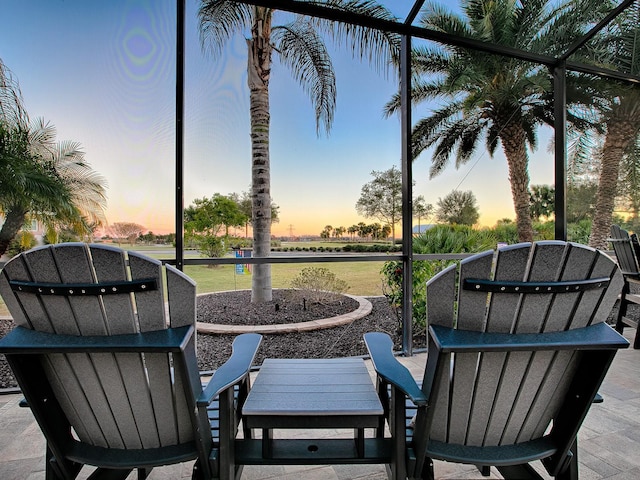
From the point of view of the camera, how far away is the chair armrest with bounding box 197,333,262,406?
108 cm

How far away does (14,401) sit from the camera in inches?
97.8

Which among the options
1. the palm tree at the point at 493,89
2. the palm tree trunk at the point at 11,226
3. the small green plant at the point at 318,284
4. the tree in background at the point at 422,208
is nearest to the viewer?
the palm tree trunk at the point at 11,226

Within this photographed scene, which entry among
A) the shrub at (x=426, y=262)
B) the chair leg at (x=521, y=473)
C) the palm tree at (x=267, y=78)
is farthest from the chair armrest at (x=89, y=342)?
the palm tree at (x=267, y=78)

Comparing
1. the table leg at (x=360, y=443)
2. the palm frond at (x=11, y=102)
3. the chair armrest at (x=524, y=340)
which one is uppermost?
the palm frond at (x=11, y=102)

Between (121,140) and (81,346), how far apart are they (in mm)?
3240

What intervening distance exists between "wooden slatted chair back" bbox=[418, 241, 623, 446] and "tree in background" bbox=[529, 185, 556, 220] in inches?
253

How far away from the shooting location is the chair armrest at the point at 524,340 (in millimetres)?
1007

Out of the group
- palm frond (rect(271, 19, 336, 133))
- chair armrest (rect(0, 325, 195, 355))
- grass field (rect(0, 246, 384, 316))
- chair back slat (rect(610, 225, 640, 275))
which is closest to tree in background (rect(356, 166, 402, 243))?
grass field (rect(0, 246, 384, 316))

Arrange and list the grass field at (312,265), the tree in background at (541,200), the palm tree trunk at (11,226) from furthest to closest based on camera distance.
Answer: the tree in background at (541,200) < the grass field at (312,265) < the palm tree trunk at (11,226)

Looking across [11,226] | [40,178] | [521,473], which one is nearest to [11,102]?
[40,178]

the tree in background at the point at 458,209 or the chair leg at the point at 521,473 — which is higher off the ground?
the tree in background at the point at 458,209

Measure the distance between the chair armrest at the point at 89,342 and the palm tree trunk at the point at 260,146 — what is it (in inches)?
159

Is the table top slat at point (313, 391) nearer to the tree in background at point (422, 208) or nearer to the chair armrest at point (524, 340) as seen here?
the chair armrest at point (524, 340)

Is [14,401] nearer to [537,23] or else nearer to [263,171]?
[263,171]
